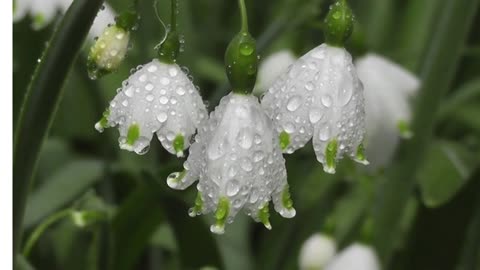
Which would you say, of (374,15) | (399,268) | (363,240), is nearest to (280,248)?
(399,268)

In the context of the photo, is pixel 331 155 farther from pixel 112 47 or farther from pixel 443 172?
pixel 443 172

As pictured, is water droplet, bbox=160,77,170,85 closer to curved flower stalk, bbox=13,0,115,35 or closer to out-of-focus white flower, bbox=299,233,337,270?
curved flower stalk, bbox=13,0,115,35

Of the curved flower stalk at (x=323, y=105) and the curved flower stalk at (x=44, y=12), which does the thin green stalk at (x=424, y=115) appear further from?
the curved flower stalk at (x=323, y=105)

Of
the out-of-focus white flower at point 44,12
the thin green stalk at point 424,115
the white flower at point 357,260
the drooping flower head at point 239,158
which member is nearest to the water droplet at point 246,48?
the drooping flower head at point 239,158

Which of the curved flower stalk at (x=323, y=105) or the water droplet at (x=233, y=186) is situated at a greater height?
the curved flower stalk at (x=323, y=105)

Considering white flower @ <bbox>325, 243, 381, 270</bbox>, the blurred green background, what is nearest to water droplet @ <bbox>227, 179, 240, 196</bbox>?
the blurred green background

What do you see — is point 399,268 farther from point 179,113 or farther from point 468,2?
point 179,113
